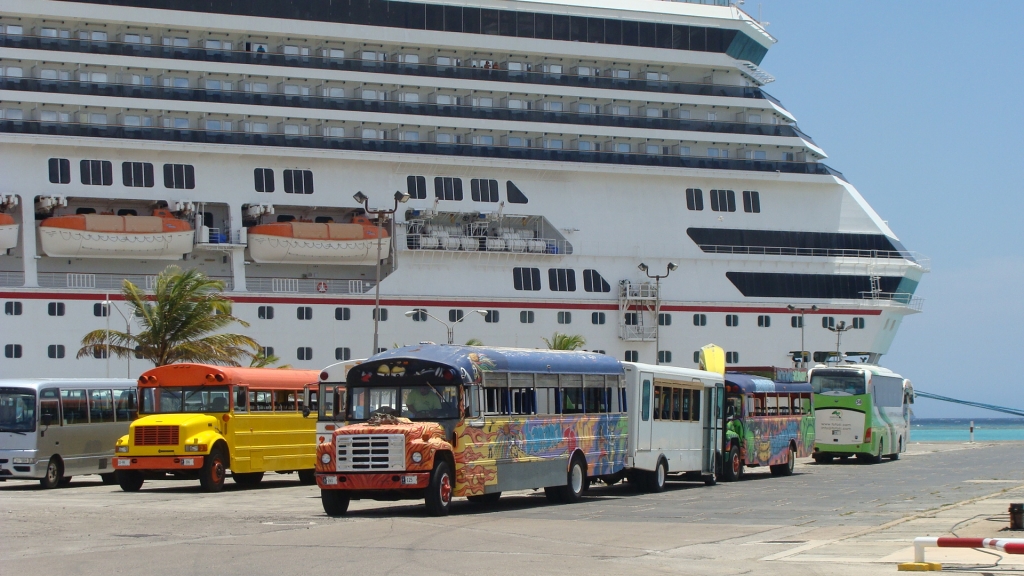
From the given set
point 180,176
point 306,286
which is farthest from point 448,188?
point 180,176

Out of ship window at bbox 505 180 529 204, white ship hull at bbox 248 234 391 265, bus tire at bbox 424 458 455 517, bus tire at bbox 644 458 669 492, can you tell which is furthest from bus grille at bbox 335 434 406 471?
ship window at bbox 505 180 529 204

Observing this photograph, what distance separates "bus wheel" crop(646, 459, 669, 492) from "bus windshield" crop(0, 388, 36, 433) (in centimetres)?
1211

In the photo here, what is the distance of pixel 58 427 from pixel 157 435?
3.23m

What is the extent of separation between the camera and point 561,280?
4700 centimetres

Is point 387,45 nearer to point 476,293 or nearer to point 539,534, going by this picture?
point 476,293

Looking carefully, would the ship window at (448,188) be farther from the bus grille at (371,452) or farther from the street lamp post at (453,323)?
the bus grille at (371,452)

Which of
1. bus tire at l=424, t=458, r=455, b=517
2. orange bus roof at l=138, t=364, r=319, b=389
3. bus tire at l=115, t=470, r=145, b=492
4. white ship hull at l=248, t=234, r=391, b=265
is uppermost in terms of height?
white ship hull at l=248, t=234, r=391, b=265

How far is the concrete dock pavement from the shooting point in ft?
41.1

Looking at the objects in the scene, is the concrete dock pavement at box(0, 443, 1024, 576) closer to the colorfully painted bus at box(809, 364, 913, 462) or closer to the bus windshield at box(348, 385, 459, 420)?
the bus windshield at box(348, 385, 459, 420)

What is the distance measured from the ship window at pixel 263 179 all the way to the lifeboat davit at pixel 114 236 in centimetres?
327

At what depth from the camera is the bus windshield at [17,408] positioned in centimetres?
2459

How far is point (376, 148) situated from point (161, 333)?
41.2ft

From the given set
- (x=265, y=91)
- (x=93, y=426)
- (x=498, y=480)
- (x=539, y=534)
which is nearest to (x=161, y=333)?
(x=93, y=426)

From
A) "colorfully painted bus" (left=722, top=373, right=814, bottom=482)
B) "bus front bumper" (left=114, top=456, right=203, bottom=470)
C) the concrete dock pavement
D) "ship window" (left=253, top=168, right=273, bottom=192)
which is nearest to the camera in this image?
the concrete dock pavement
